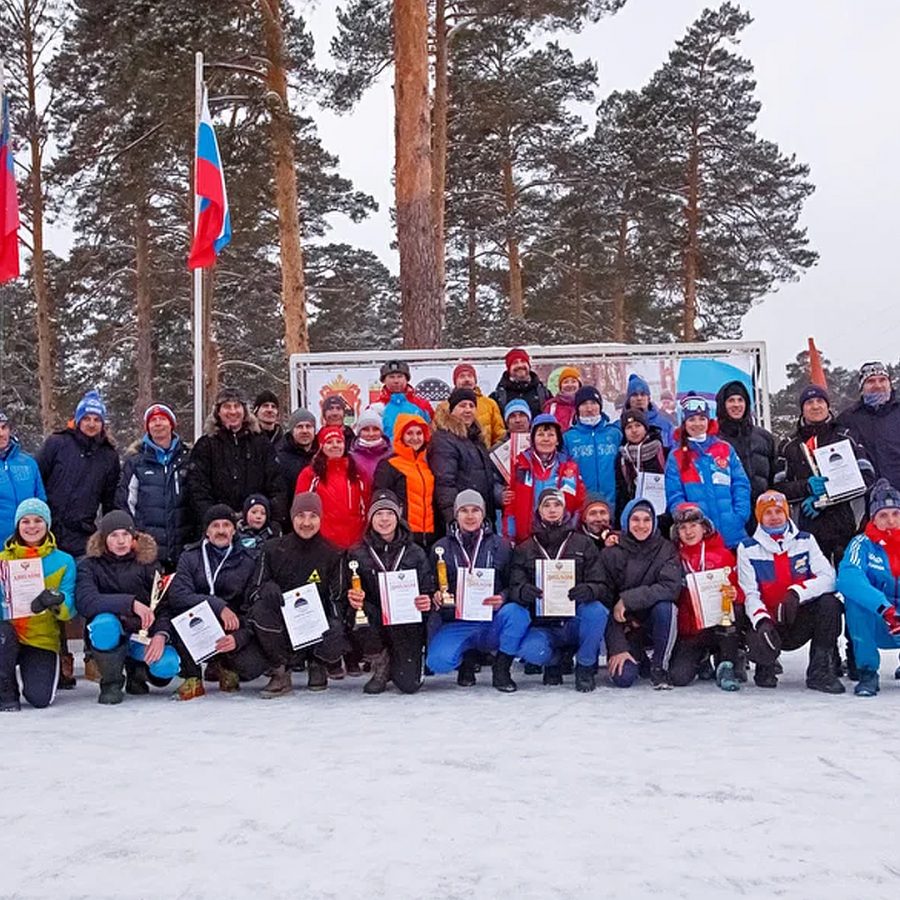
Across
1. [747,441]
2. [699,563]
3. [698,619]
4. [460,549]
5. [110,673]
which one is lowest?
[110,673]

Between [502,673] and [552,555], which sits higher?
[552,555]

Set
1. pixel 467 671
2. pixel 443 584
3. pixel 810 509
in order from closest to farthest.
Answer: pixel 443 584, pixel 467 671, pixel 810 509

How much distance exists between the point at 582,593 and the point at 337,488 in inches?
67.3

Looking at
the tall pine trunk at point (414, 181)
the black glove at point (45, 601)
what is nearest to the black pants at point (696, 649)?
the black glove at point (45, 601)

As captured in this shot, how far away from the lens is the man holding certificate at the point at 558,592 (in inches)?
230

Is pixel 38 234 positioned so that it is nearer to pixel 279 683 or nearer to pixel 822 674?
pixel 279 683

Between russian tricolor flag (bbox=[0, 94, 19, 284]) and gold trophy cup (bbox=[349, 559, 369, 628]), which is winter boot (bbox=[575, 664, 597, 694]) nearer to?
gold trophy cup (bbox=[349, 559, 369, 628])

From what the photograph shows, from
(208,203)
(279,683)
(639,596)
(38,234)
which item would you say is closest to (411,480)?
(279,683)

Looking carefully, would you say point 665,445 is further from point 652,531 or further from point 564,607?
point 564,607

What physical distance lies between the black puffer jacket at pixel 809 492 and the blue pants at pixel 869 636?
0.78 m

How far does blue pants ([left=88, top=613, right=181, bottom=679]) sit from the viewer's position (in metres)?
5.77

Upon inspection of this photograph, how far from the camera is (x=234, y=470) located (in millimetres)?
6625

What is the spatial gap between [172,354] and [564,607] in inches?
883

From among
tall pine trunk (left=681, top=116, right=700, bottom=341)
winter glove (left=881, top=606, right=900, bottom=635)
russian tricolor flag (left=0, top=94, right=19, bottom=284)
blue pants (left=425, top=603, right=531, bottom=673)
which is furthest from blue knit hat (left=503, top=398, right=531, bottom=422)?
tall pine trunk (left=681, top=116, right=700, bottom=341)
